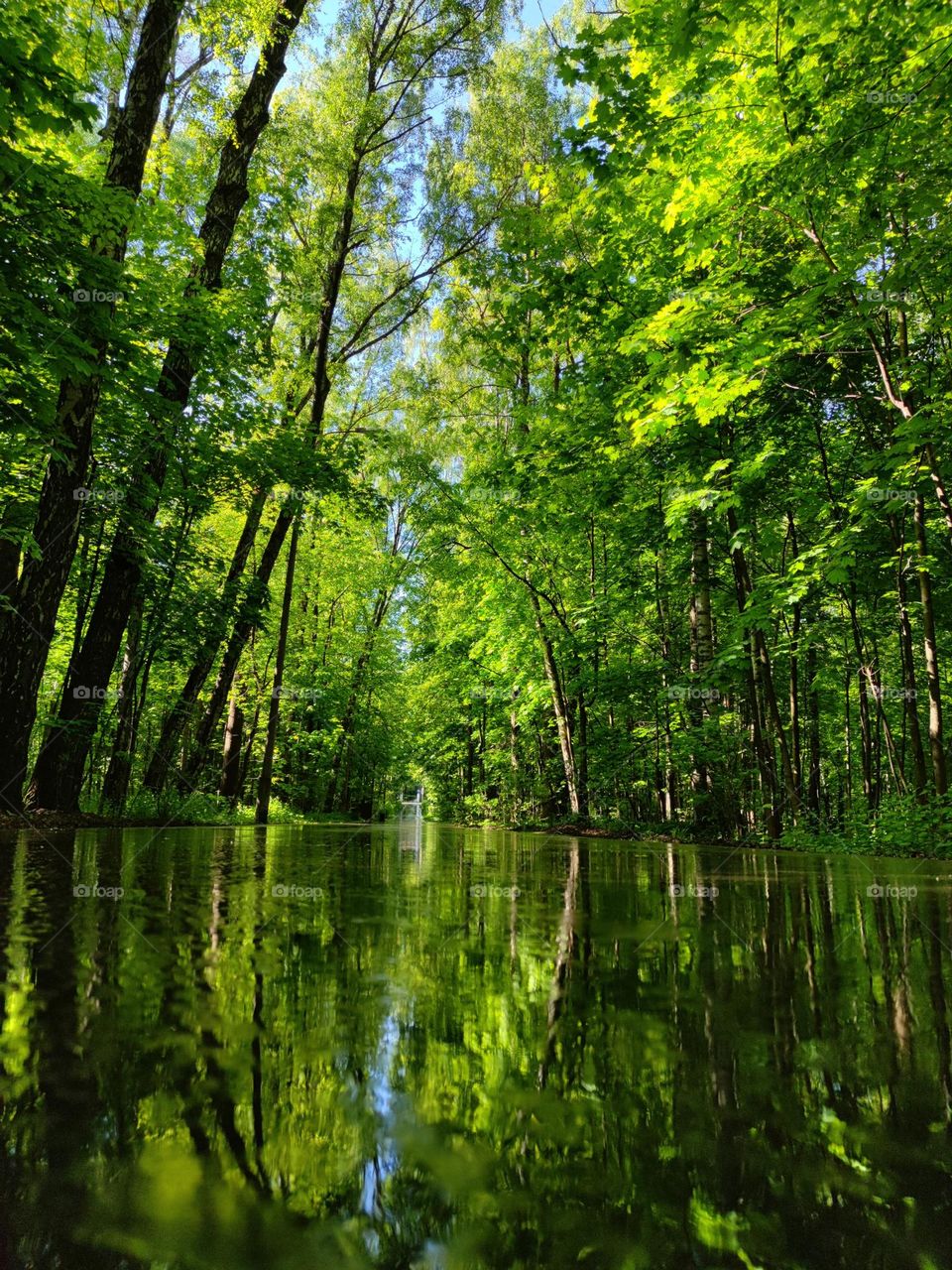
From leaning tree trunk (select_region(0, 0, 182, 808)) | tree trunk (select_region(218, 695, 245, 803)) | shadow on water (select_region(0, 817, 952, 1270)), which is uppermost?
leaning tree trunk (select_region(0, 0, 182, 808))

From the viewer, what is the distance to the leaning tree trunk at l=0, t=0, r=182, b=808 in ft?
20.6

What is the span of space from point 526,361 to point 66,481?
11.3 metres

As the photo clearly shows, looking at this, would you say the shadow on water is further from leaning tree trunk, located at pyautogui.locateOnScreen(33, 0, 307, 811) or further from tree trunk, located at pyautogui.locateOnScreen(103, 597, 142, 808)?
tree trunk, located at pyautogui.locateOnScreen(103, 597, 142, 808)

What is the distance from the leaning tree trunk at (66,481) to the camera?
247 inches

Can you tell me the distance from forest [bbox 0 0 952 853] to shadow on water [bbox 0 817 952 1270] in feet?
17.7

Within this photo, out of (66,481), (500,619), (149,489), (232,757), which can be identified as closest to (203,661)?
(232,757)

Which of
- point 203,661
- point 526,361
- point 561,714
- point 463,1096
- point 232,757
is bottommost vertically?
point 463,1096

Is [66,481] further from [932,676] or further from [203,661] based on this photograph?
[932,676]

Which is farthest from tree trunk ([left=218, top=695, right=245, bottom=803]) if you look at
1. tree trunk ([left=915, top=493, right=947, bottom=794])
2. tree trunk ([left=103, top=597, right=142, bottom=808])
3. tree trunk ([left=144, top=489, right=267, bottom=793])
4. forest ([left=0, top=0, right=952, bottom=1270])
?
tree trunk ([left=915, top=493, right=947, bottom=794])

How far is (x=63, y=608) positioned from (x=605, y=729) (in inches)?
480

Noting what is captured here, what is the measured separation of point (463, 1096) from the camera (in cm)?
81

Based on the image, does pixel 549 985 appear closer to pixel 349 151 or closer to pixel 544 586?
pixel 544 586

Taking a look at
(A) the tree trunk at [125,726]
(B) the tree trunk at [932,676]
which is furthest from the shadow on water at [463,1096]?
(A) the tree trunk at [125,726]

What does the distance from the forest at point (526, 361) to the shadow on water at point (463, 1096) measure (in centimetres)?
540
